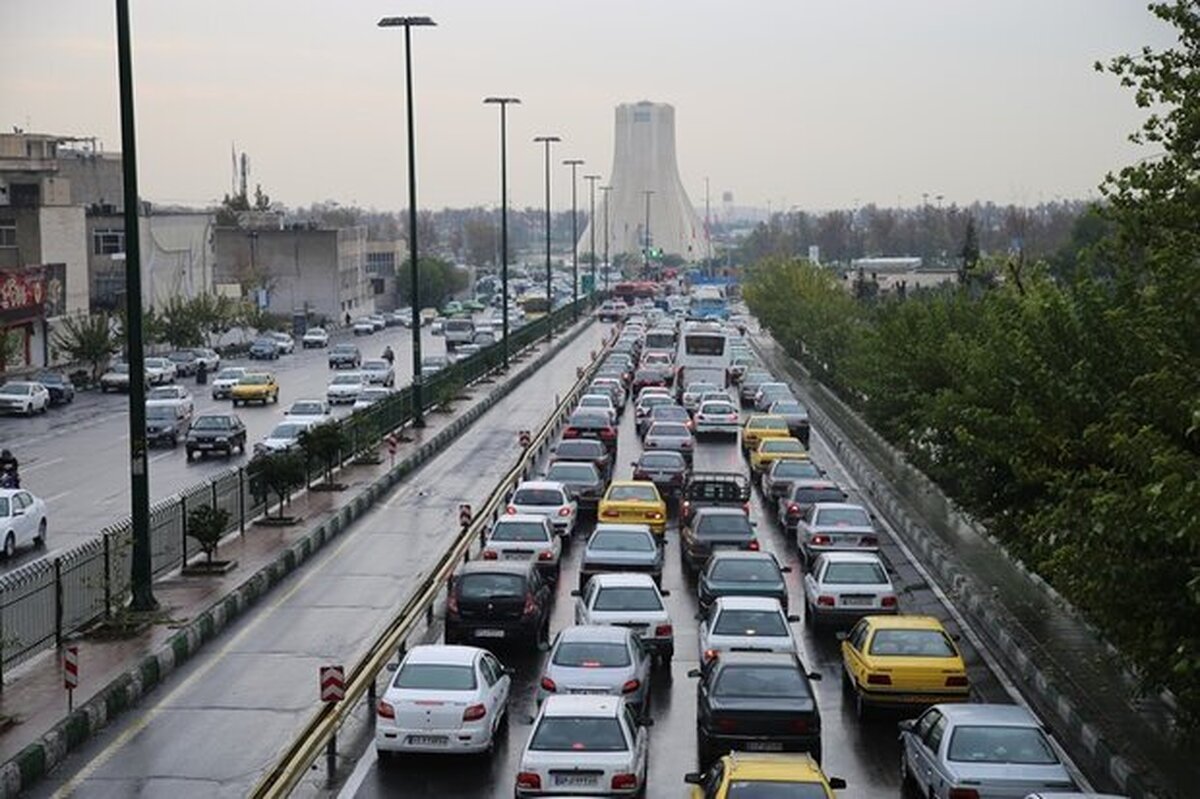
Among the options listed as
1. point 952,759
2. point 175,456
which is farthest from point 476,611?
point 175,456

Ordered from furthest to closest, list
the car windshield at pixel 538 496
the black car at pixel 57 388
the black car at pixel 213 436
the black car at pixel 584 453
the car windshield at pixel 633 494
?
the black car at pixel 57 388
the black car at pixel 213 436
the black car at pixel 584 453
the car windshield at pixel 633 494
the car windshield at pixel 538 496

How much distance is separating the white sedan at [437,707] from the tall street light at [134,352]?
25.6ft

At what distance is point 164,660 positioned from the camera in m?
22.7

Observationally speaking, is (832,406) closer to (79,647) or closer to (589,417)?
(589,417)

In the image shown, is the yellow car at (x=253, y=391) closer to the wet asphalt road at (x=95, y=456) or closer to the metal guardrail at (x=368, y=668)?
the wet asphalt road at (x=95, y=456)

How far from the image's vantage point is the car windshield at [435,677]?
60.4 feet

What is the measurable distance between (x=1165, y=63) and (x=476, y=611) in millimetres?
10754

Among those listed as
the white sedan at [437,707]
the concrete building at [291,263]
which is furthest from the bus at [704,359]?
the concrete building at [291,263]

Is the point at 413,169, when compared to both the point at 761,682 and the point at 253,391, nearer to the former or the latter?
the point at 253,391

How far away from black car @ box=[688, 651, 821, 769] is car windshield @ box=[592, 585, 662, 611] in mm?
4579

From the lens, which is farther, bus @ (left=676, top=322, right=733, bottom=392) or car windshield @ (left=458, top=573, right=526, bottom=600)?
bus @ (left=676, top=322, right=733, bottom=392)

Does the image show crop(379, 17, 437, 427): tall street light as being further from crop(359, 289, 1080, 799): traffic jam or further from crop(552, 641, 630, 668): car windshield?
crop(552, 641, 630, 668): car windshield

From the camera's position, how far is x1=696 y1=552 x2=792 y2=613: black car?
83.5 ft

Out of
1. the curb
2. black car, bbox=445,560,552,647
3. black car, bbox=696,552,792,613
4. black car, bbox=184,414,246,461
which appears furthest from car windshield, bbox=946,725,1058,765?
black car, bbox=184,414,246,461
